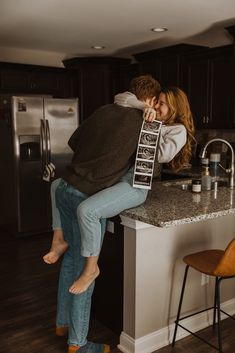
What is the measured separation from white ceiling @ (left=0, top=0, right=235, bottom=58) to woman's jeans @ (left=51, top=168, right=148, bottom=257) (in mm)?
1903

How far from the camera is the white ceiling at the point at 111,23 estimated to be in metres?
3.35

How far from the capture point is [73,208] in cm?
214

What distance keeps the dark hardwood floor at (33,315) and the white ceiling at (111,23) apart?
2278 millimetres

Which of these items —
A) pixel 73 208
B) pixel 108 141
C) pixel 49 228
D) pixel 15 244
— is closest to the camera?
pixel 108 141

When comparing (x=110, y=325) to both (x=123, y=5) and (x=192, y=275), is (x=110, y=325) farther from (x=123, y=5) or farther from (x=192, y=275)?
(x=123, y=5)

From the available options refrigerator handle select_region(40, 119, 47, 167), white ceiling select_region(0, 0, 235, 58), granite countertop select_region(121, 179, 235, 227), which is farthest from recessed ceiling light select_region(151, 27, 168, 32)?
granite countertop select_region(121, 179, 235, 227)

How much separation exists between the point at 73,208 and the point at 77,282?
38 cm

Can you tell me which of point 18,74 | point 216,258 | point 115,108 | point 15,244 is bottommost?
point 15,244

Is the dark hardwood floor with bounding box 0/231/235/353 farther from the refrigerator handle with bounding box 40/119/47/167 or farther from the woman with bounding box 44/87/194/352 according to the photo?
the refrigerator handle with bounding box 40/119/47/167

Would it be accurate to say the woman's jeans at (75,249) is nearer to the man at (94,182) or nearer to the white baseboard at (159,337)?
the man at (94,182)

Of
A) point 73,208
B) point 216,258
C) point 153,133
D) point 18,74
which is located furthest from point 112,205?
point 18,74

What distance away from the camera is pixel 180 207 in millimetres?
2215

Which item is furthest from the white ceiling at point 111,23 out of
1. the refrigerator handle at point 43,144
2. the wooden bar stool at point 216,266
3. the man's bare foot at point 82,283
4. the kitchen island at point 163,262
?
the man's bare foot at point 82,283

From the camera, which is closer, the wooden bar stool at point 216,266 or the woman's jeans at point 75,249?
the wooden bar stool at point 216,266
